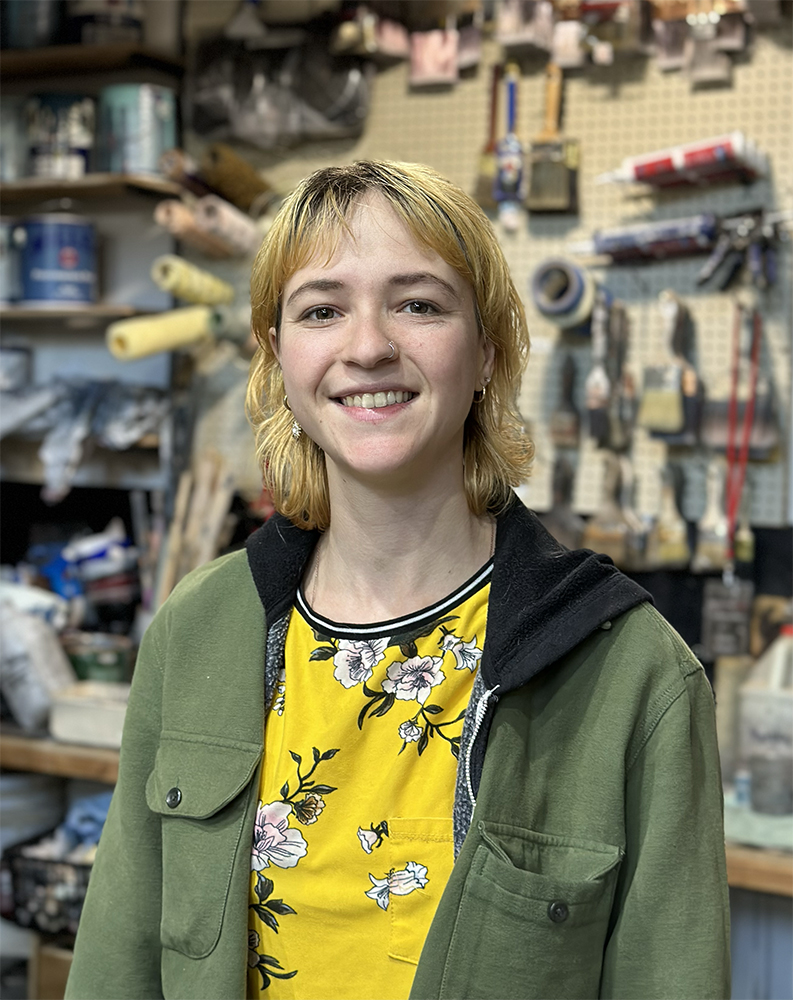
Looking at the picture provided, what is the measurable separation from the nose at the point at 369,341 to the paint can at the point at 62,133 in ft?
6.51

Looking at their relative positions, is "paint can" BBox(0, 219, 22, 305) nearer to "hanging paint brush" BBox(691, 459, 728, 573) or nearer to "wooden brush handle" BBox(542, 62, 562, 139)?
"wooden brush handle" BBox(542, 62, 562, 139)

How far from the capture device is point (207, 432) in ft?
9.44

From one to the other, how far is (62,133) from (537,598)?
2193 millimetres

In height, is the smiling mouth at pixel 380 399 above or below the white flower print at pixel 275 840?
above

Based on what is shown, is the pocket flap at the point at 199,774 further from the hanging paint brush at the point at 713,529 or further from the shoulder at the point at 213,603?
the hanging paint brush at the point at 713,529

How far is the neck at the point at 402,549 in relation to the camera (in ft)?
3.65

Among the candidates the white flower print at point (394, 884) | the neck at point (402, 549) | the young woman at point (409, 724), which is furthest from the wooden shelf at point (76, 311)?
the white flower print at point (394, 884)

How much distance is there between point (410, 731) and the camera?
107 centimetres

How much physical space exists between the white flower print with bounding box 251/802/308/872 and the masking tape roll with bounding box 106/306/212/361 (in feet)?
5.08

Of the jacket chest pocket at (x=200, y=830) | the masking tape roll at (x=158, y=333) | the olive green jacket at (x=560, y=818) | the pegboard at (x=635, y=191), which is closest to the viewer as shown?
the olive green jacket at (x=560, y=818)

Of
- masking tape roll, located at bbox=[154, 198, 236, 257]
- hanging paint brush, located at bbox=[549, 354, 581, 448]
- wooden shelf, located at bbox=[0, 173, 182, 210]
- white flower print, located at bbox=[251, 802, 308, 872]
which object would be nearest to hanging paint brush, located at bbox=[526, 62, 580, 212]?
→ hanging paint brush, located at bbox=[549, 354, 581, 448]

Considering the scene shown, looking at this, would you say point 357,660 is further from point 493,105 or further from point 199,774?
point 493,105

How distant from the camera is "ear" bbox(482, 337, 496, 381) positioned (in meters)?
1.15

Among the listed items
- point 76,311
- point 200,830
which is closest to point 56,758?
point 76,311
